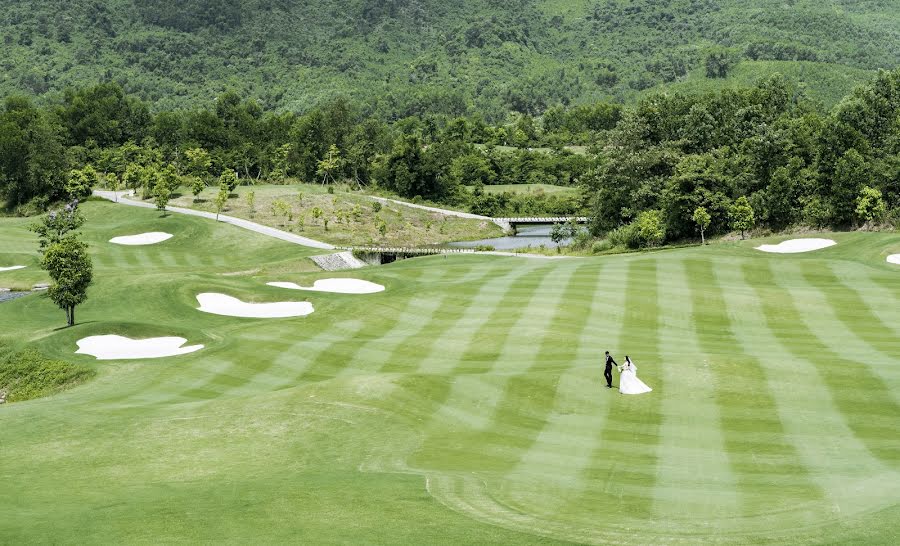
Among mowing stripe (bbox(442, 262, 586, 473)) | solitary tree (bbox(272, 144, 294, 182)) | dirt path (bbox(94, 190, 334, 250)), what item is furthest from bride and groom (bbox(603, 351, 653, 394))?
solitary tree (bbox(272, 144, 294, 182))

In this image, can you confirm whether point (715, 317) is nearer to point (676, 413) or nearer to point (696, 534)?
point (676, 413)

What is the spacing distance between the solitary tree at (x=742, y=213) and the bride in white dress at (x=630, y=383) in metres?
59.7

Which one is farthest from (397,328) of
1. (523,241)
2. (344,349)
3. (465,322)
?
(523,241)

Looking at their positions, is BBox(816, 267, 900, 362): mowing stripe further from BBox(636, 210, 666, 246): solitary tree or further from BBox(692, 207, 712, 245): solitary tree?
BBox(636, 210, 666, 246): solitary tree

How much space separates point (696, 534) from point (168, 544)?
927cm

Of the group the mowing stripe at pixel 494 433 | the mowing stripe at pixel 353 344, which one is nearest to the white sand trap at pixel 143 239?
the mowing stripe at pixel 353 344

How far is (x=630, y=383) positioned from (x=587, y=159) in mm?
148909

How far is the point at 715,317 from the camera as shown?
148ft

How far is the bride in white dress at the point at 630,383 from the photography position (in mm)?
30234

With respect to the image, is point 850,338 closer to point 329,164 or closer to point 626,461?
point 626,461

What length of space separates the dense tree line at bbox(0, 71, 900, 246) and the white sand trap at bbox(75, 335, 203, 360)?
184 ft

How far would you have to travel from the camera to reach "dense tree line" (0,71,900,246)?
291 feet

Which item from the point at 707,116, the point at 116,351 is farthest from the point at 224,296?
the point at 707,116

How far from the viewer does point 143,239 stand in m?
93.2
